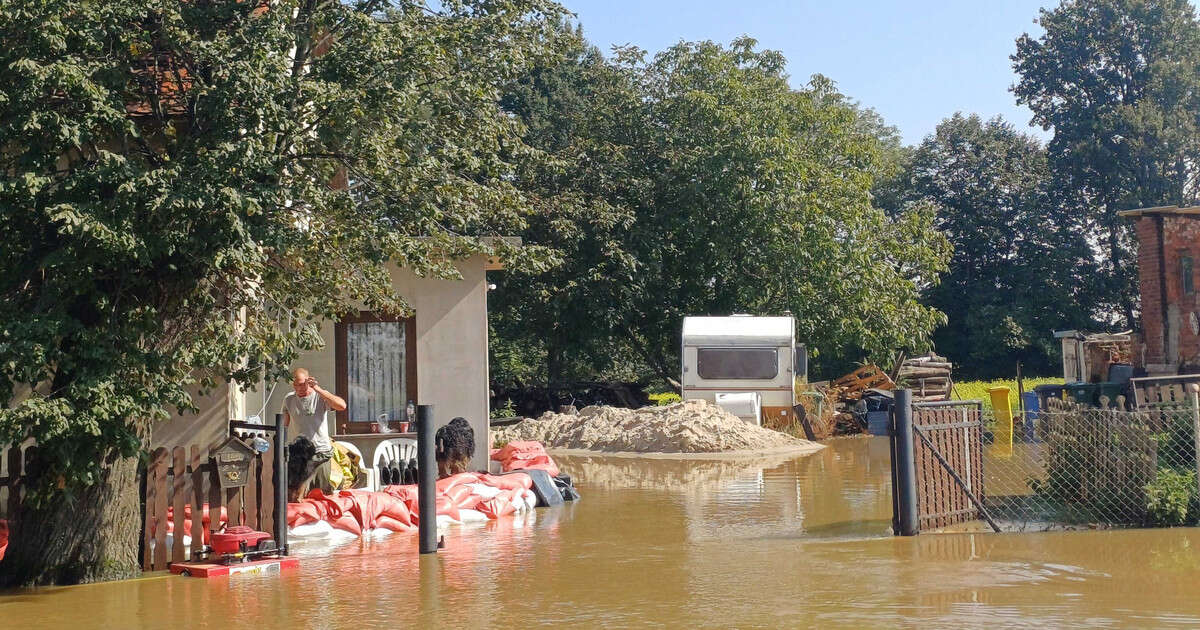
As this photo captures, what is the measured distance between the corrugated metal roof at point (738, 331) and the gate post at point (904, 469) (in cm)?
1795

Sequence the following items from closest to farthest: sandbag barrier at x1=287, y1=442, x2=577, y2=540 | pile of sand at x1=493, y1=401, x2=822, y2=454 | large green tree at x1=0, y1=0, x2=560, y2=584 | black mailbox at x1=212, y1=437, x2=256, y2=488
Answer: large green tree at x1=0, y1=0, x2=560, y2=584, black mailbox at x1=212, y1=437, x2=256, y2=488, sandbag barrier at x1=287, y1=442, x2=577, y2=540, pile of sand at x1=493, y1=401, x2=822, y2=454

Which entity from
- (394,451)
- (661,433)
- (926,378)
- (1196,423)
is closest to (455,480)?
(394,451)

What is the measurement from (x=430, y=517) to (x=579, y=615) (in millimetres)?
3188

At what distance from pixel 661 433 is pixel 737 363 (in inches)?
214

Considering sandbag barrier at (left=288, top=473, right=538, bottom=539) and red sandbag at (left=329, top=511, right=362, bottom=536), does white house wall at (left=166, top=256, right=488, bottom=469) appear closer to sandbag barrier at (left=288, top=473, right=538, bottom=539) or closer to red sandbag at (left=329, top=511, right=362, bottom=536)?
sandbag barrier at (left=288, top=473, right=538, bottom=539)

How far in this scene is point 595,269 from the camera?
36.5 metres

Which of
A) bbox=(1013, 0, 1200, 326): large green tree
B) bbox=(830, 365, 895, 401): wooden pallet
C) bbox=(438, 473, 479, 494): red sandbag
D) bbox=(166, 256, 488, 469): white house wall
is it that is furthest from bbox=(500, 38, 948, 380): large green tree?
bbox=(438, 473, 479, 494): red sandbag

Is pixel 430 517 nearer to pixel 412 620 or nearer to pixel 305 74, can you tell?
pixel 412 620

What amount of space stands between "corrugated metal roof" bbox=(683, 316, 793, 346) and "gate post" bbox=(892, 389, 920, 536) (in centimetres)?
1795

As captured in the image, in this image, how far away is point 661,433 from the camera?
24.6 meters

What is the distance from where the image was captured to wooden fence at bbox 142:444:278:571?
10438mm

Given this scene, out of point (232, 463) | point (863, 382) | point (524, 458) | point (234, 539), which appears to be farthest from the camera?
point (863, 382)

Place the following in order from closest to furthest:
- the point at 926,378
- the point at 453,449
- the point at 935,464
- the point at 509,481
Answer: the point at 935,464 → the point at 509,481 → the point at 453,449 → the point at 926,378

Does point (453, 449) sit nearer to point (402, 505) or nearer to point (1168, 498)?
point (402, 505)
